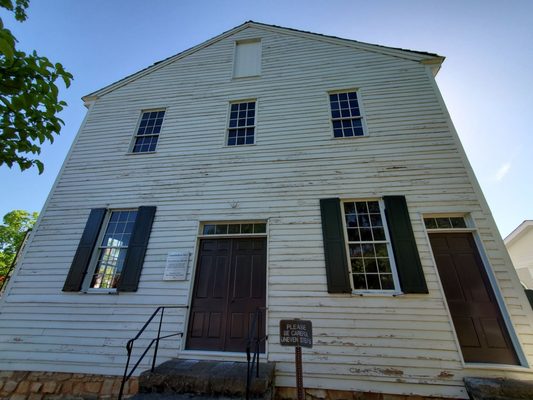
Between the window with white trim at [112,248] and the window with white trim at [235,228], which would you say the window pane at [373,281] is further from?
the window with white trim at [112,248]

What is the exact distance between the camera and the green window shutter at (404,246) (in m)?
4.42

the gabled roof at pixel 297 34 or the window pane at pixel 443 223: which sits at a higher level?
the gabled roof at pixel 297 34

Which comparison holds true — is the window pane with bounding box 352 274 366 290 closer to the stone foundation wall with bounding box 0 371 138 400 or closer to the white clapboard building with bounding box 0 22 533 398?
the white clapboard building with bounding box 0 22 533 398

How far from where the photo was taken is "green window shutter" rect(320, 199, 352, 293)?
4.60 meters

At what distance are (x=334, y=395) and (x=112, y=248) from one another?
5506 millimetres

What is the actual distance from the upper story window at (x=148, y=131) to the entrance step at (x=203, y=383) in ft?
18.1

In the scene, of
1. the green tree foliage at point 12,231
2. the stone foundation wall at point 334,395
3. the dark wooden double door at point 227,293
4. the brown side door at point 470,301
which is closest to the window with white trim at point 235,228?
the dark wooden double door at point 227,293

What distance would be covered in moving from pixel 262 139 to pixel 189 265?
3512 mm

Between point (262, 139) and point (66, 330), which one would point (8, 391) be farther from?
point (262, 139)

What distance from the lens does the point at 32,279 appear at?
221 inches

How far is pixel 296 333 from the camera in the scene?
300 centimetres

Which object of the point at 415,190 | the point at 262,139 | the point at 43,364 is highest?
the point at 262,139

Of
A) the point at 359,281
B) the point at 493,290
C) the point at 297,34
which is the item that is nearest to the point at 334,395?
the point at 359,281

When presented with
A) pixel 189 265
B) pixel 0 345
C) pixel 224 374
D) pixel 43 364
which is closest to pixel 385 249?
pixel 224 374
